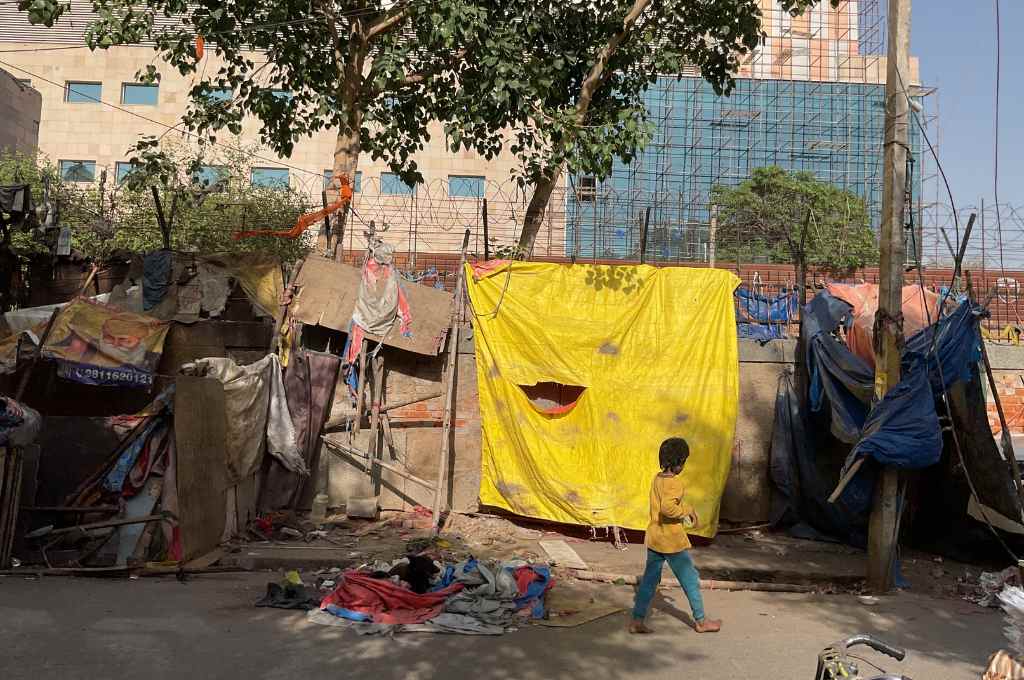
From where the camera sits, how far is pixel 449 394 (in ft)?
31.0

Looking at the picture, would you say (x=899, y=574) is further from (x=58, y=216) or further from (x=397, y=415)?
(x=58, y=216)

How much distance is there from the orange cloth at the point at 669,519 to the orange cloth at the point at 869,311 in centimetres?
402

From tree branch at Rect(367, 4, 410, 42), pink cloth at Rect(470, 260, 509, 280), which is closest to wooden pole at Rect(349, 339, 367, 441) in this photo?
pink cloth at Rect(470, 260, 509, 280)

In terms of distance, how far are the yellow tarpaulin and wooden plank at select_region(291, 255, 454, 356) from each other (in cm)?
58

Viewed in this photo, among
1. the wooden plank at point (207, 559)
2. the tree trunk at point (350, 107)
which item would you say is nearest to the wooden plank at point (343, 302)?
the tree trunk at point (350, 107)

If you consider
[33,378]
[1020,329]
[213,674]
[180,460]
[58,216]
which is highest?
[58,216]

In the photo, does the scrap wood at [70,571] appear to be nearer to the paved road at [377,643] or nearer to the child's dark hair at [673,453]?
the paved road at [377,643]

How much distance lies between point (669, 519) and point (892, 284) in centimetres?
340

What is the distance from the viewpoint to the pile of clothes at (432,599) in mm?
5895

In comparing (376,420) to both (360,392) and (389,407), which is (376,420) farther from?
(360,392)

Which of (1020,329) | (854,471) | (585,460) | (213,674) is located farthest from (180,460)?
(1020,329)

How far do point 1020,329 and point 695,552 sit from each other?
29.4ft

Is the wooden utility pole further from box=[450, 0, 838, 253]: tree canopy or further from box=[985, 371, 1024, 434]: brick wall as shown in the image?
box=[985, 371, 1024, 434]: brick wall

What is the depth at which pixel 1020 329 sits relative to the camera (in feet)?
47.2
